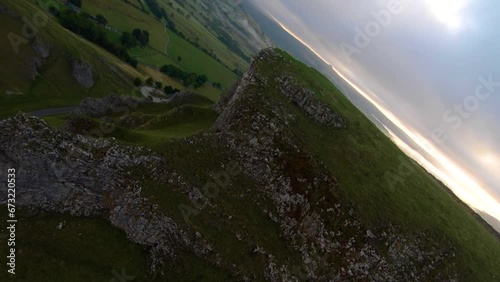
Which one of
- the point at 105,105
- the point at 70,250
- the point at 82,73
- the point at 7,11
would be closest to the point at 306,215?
the point at 70,250

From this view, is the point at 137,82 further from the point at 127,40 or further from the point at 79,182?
the point at 79,182

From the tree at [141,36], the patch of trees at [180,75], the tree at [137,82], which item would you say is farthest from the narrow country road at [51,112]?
the tree at [141,36]

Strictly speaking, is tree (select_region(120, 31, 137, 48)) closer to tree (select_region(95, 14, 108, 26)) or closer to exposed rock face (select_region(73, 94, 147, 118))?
tree (select_region(95, 14, 108, 26))

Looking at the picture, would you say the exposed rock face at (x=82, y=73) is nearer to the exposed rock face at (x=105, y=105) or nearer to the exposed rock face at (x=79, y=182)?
the exposed rock face at (x=105, y=105)

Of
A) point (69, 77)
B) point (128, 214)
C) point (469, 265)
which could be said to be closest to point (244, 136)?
point (128, 214)

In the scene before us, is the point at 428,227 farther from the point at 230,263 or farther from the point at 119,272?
the point at 119,272
